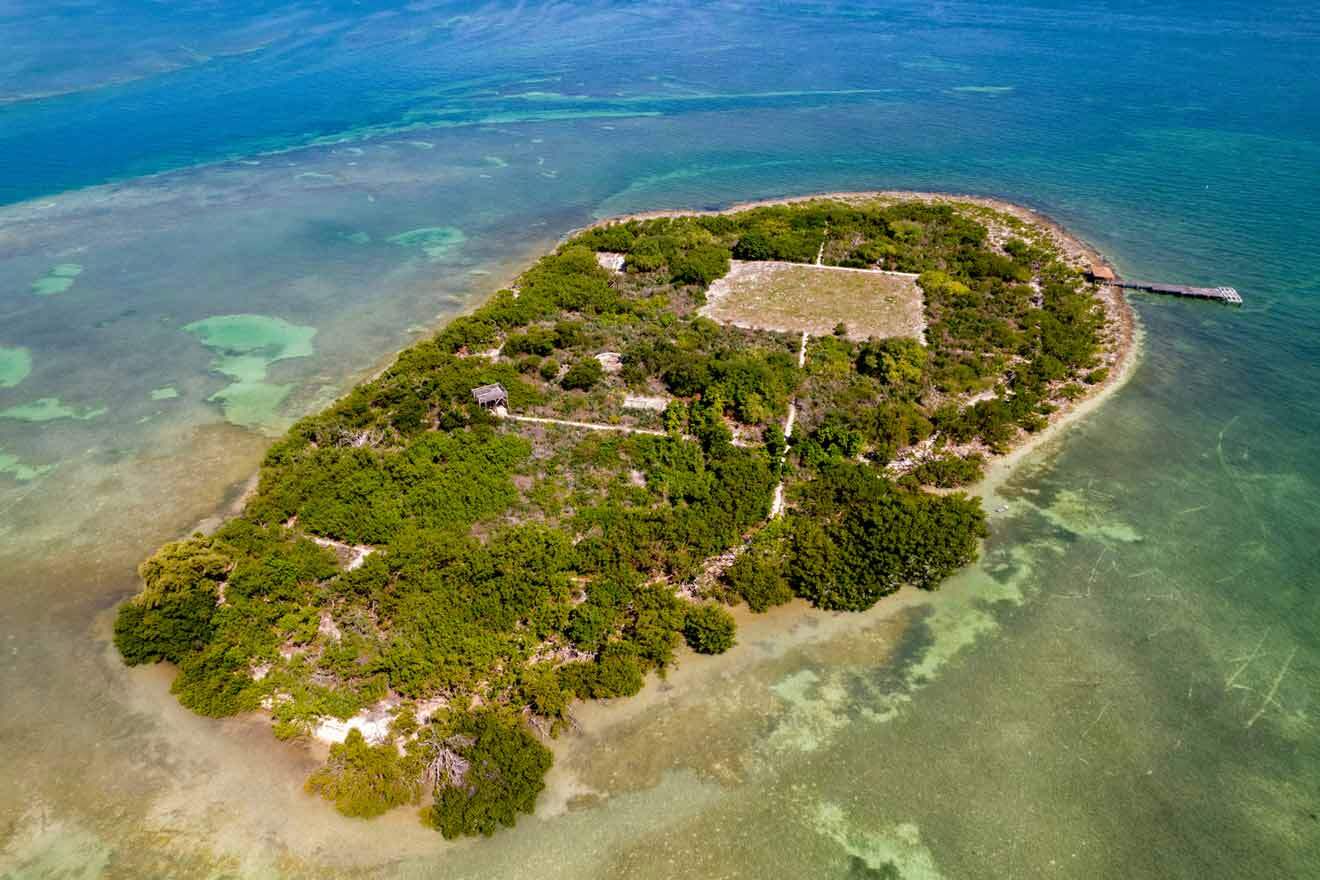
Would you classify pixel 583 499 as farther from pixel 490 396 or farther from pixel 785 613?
pixel 785 613

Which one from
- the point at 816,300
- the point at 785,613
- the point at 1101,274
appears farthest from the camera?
the point at 1101,274

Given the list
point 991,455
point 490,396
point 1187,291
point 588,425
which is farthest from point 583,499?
point 1187,291

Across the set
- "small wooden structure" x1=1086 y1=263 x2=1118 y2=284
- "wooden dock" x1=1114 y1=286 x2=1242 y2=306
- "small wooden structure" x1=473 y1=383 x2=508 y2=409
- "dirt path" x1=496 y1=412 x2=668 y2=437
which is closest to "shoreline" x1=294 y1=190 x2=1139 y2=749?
"small wooden structure" x1=1086 y1=263 x2=1118 y2=284

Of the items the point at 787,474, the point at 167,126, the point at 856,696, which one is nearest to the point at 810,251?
the point at 787,474

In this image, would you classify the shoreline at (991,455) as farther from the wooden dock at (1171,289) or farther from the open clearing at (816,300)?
the open clearing at (816,300)

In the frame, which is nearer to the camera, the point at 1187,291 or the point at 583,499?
the point at 583,499

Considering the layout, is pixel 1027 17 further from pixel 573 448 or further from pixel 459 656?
pixel 459 656

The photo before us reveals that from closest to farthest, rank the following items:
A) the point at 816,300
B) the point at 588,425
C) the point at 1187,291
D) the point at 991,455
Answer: the point at 991,455, the point at 588,425, the point at 816,300, the point at 1187,291
